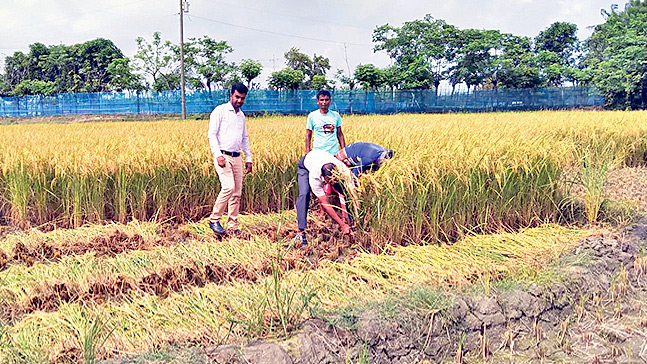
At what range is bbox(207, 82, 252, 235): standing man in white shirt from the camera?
443cm

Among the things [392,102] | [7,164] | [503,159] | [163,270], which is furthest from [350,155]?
[392,102]

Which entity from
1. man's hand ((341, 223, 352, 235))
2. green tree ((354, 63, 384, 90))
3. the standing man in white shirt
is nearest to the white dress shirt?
the standing man in white shirt

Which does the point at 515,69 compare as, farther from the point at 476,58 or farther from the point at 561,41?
the point at 561,41

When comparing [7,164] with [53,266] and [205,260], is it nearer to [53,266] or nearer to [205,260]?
[53,266]

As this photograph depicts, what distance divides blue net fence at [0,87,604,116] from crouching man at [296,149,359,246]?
2466 centimetres

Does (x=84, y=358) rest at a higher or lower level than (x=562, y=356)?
higher

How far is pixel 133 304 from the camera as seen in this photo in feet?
9.55

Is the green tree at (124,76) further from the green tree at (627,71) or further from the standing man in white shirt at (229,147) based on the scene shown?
the standing man in white shirt at (229,147)

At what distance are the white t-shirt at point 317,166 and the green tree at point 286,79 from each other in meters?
26.1

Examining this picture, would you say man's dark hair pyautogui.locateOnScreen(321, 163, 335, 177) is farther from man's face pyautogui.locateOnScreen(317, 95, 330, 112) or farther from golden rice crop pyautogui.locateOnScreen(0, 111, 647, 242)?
man's face pyautogui.locateOnScreen(317, 95, 330, 112)

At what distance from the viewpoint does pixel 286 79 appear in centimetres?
2989

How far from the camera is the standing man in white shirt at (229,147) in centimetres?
443

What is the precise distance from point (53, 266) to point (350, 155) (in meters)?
2.45

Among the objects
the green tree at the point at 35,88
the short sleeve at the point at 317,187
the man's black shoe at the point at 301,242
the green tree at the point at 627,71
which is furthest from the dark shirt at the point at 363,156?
the green tree at the point at 35,88
